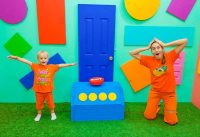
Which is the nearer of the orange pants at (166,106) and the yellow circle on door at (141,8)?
the orange pants at (166,106)

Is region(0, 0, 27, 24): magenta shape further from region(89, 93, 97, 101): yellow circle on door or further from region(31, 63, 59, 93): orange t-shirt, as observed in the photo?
region(89, 93, 97, 101): yellow circle on door

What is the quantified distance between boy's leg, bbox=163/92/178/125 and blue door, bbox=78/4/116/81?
0.97 m

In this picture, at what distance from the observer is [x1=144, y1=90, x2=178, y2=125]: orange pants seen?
3070 mm

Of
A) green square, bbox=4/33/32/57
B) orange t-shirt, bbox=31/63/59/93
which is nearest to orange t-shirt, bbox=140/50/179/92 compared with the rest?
orange t-shirt, bbox=31/63/59/93

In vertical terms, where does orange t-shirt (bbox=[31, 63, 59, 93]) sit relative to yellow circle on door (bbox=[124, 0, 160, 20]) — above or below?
below

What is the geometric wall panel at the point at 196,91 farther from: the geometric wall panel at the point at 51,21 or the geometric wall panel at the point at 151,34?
the geometric wall panel at the point at 51,21

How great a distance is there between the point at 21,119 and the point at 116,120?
4.34ft

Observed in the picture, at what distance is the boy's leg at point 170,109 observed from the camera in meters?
3.06

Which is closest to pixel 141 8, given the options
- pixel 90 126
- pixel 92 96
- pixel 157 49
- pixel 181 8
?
pixel 181 8

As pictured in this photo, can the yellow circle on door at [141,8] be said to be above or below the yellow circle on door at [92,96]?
above

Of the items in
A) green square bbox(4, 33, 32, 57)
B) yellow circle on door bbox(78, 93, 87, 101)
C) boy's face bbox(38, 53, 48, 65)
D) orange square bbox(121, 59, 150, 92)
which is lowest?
yellow circle on door bbox(78, 93, 87, 101)

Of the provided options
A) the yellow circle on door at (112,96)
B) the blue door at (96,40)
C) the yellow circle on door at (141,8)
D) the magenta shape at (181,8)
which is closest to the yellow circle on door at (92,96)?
the yellow circle on door at (112,96)

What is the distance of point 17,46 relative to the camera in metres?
3.43

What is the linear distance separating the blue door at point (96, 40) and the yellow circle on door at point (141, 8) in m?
0.24
